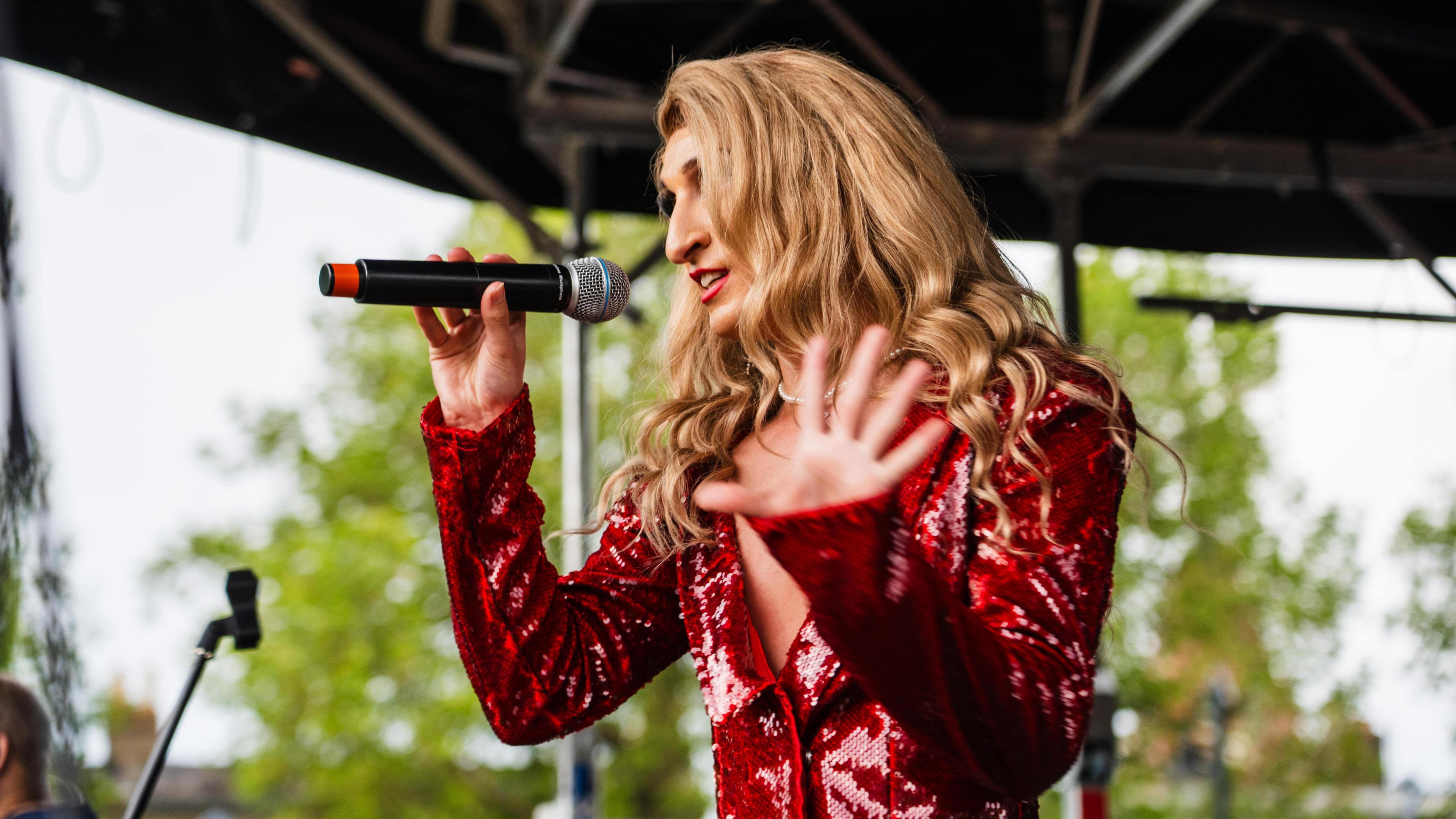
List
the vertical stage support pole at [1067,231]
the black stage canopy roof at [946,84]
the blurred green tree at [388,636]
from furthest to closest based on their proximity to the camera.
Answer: the blurred green tree at [388,636] < the vertical stage support pole at [1067,231] < the black stage canopy roof at [946,84]

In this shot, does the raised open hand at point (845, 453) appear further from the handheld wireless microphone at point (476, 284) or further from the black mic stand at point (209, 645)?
the black mic stand at point (209, 645)

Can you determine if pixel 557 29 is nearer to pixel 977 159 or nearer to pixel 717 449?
pixel 977 159

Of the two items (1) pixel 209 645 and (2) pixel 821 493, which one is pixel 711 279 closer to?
(2) pixel 821 493

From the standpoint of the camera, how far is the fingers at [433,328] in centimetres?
133

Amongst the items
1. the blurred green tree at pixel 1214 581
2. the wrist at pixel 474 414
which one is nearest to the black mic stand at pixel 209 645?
the wrist at pixel 474 414

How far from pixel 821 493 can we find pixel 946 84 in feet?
11.7

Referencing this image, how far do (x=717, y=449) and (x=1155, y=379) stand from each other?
47.7 feet

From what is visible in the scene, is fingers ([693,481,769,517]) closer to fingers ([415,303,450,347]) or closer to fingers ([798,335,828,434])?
fingers ([798,335,828,434])

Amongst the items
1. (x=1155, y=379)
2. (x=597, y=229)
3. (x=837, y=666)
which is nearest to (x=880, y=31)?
(x=837, y=666)

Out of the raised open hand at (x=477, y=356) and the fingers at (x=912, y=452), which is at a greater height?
the raised open hand at (x=477, y=356)

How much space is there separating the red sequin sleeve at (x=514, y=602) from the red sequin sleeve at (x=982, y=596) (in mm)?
397

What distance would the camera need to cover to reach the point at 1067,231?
4.05 metres

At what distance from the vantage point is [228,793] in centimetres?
2069

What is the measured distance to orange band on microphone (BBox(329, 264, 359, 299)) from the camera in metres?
1.25
